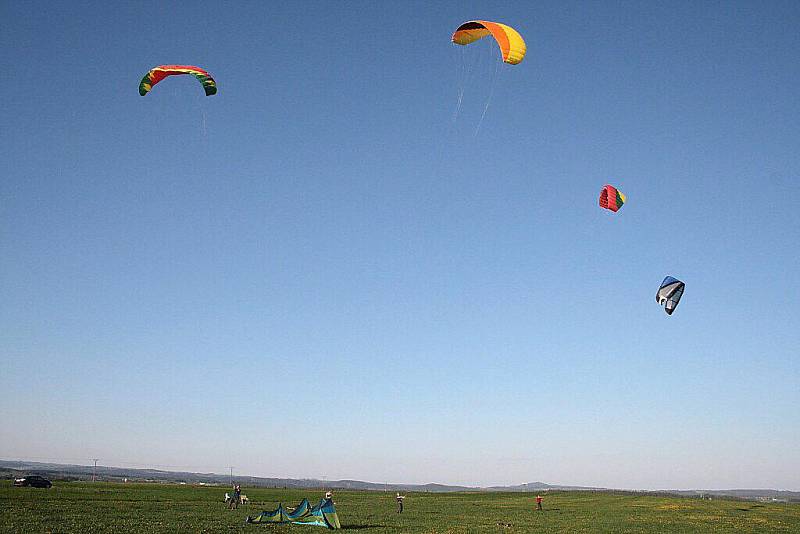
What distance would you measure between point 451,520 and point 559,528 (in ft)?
26.0

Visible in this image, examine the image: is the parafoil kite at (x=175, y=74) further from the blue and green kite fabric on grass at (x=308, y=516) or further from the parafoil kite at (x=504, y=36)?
the blue and green kite fabric on grass at (x=308, y=516)

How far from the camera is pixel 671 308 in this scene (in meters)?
39.3

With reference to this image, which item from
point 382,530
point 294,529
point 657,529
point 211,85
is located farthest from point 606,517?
point 211,85

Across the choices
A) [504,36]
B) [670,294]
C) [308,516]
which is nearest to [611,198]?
[670,294]

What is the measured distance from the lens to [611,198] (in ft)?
132

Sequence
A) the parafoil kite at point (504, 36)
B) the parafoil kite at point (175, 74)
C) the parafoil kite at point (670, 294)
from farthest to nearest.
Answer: the parafoil kite at point (670, 294) < the parafoil kite at point (175, 74) < the parafoil kite at point (504, 36)

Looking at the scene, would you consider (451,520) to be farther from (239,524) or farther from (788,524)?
(788,524)

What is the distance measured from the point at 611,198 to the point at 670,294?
6758 millimetres

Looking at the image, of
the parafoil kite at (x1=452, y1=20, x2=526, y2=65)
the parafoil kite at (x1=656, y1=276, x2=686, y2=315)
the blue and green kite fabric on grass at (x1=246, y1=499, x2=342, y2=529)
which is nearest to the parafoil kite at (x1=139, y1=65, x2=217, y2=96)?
the parafoil kite at (x1=452, y1=20, x2=526, y2=65)

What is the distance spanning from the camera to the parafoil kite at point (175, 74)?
33.0 m

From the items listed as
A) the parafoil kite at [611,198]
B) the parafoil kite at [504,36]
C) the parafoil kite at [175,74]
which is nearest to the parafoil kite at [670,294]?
the parafoil kite at [611,198]

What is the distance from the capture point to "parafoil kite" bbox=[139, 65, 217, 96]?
3297 cm

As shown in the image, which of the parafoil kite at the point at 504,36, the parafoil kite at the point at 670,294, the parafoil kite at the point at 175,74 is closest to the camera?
the parafoil kite at the point at 504,36

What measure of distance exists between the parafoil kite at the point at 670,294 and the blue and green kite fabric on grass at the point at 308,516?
72.7 feet
